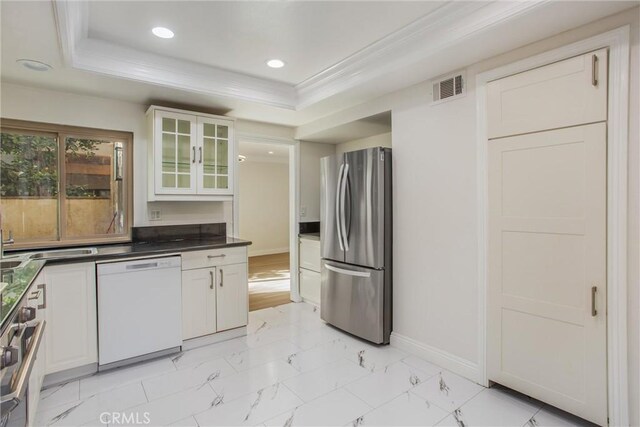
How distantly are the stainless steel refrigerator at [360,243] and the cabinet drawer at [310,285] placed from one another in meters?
0.72

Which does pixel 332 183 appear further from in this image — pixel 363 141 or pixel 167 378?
pixel 167 378

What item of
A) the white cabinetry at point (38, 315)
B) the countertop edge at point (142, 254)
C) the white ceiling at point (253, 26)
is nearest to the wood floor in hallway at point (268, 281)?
the countertop edge at point (142, 254)

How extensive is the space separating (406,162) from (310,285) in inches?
85.0

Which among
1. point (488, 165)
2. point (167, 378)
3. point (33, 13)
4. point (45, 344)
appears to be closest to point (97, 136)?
point (33, 13)

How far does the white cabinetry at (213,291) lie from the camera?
9.71 feet

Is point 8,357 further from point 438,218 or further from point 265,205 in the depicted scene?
point 265,205

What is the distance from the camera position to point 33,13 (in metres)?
1.73

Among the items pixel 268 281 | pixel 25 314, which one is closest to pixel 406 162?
pixel 25 314

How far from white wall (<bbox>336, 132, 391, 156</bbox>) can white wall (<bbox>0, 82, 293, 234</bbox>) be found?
4.69 feet

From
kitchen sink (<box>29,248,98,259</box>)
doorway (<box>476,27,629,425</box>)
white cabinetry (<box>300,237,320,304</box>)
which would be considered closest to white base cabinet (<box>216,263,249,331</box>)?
kitchen sink (<box>29,248,98,259</box>)

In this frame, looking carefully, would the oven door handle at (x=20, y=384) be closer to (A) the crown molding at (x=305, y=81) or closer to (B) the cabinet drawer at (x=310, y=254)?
(A) the crown molding at (x=305, y=81)

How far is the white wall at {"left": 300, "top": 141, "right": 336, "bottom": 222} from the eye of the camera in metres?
4.51

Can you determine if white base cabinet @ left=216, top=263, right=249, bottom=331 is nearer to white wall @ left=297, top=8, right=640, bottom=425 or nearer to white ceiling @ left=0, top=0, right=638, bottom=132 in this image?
white wall @ left=297, top=8, right=640, bottom=425

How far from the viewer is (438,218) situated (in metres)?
2.68
